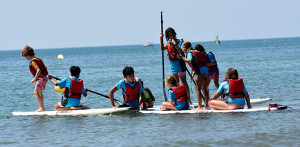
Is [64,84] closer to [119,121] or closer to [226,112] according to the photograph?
[119,121]

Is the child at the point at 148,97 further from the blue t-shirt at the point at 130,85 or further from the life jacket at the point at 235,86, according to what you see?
the life jacket at the point at 235,86

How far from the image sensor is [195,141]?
8.69 m

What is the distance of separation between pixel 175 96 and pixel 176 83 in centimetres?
34

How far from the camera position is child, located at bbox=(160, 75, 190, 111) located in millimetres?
11266

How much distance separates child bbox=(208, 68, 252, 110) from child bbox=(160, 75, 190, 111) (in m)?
0.77

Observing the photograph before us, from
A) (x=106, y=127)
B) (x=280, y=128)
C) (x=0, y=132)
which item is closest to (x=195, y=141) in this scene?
(x=280, y=128)

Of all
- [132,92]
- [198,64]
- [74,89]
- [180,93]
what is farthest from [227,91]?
[74,89]

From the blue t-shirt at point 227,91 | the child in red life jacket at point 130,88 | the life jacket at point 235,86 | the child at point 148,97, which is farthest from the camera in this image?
the child at point 148,97

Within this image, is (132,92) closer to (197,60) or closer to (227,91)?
(197,60)

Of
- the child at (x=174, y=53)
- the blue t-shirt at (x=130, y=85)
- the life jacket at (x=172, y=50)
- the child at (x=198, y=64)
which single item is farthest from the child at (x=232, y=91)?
the blue t-shirt at (x=130, y=85)

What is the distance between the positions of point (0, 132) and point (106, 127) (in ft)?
8.42

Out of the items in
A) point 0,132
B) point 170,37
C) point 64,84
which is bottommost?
point 0,132

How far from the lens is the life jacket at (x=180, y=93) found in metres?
11.2

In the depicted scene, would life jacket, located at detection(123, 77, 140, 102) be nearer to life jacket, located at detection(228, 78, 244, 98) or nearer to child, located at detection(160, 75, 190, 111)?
child, located at detection(160, 75, 190, 111)
